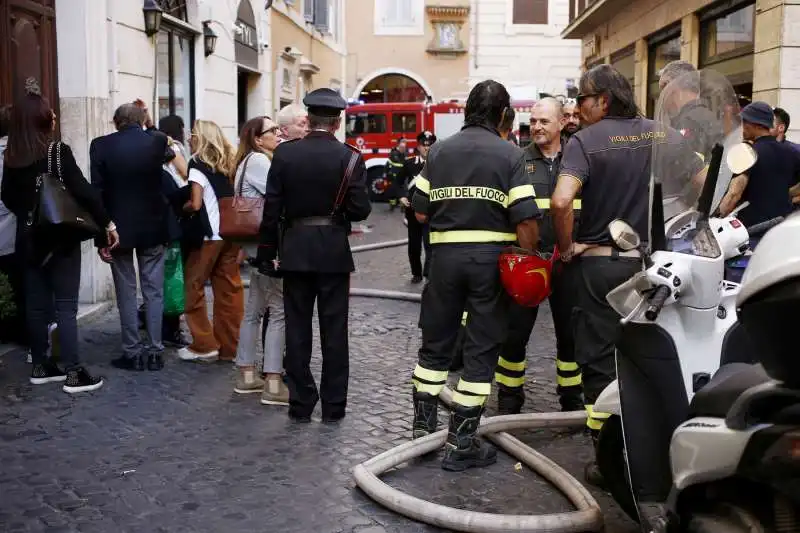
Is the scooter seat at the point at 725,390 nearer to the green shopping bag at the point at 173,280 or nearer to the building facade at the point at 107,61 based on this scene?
the green shopping bag at the point at 173,280

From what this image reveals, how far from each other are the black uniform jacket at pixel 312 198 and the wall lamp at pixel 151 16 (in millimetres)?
5838

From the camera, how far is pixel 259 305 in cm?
643

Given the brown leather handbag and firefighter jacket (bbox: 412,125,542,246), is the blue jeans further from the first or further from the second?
firefighter jacket (bbox: 412,125,542,246)

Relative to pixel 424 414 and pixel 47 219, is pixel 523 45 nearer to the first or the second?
pixel 47 219

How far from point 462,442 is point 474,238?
39.0 inches

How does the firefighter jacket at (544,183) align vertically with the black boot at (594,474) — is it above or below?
above

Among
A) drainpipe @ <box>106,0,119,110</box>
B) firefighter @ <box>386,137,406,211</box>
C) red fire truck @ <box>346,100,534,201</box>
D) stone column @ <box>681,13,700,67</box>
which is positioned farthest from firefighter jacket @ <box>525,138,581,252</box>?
red fire truck @ <box>346,100,534,201</box>

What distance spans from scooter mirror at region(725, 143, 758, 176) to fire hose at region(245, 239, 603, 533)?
59.8 inches

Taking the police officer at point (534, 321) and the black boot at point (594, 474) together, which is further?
the police officer at point (534, 321)

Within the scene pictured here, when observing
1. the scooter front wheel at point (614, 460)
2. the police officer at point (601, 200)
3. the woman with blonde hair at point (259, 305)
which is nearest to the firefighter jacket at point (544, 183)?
the police officer at point (601, 200)

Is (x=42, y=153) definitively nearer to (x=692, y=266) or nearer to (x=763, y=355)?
(x=692, y=266)

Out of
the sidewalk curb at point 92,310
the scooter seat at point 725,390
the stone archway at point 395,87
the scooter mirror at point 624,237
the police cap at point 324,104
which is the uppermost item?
the stone archway at point 395,87

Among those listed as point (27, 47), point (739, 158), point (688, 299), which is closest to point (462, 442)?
point (688, 299)

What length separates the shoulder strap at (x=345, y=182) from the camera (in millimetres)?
5625
